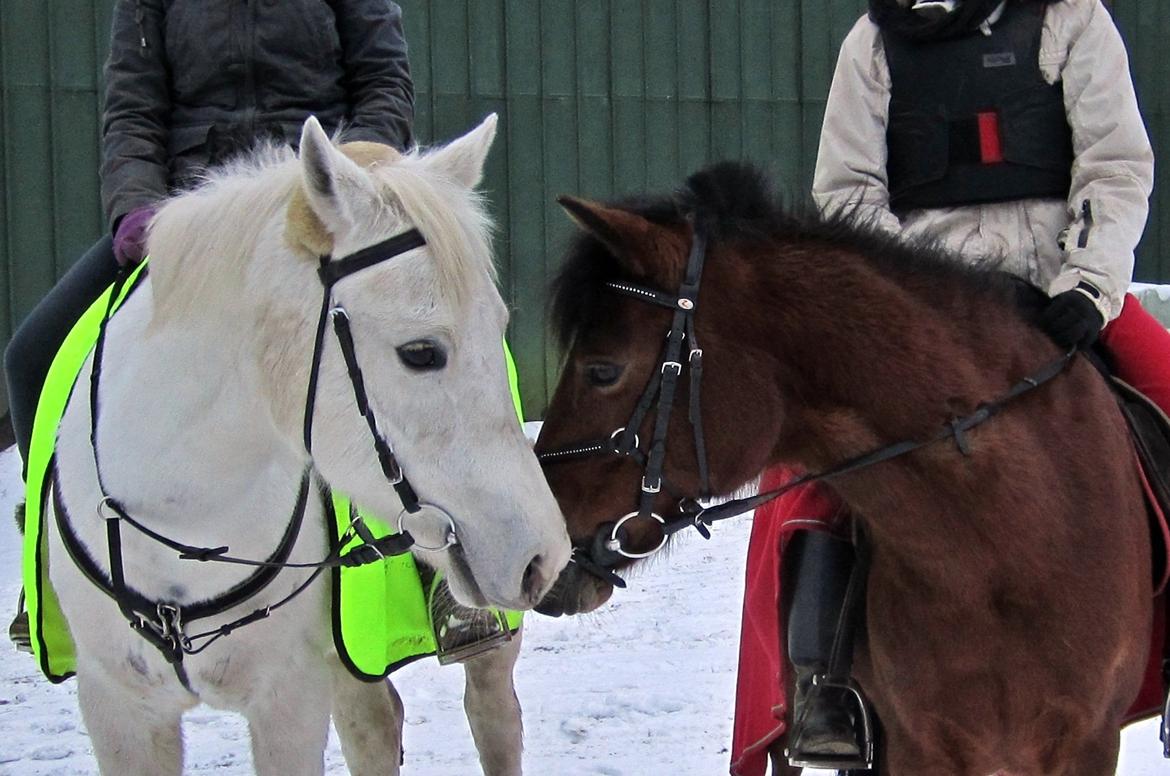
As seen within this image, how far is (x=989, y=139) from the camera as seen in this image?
10.5 ft

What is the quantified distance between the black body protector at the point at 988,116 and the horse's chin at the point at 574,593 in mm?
1406

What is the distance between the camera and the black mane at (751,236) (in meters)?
2.63

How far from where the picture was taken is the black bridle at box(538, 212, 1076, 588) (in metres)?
2.52

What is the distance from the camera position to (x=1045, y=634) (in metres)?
2.66

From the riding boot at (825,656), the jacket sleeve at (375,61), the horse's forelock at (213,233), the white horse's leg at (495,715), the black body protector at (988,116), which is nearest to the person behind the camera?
the horse's forelock at (213,233)

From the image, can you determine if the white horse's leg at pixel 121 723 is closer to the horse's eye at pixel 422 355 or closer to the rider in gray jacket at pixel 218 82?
the horse's eye at pixel 422 355

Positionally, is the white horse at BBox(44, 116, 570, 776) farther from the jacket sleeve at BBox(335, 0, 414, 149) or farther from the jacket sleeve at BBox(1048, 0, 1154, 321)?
the jacket sleeve at BBox(1048, 0, 1154, 321)

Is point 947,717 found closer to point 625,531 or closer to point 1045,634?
point 1045,634

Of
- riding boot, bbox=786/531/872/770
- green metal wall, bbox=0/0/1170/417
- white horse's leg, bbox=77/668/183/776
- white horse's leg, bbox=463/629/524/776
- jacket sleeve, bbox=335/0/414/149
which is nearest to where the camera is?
white horse's leg, bbox=77/668/183/776

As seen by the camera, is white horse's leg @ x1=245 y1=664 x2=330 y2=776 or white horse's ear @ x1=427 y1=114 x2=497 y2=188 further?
white horse's leg @ x1=245 y1=664 x2=330 y2=776

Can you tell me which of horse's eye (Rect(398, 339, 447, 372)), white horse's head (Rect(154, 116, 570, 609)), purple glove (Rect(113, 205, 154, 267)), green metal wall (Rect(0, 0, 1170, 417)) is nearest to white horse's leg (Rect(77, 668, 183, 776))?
white horse's head (Rect(154, 116, 570, 609))

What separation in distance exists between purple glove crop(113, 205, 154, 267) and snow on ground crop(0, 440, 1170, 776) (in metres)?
1.98

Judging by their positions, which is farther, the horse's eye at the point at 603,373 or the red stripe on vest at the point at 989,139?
the red stripe on vest at the point at 989,139

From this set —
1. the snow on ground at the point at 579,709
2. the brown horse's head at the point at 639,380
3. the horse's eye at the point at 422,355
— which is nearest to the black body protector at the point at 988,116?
the brown horse's head at the point at 639,380
